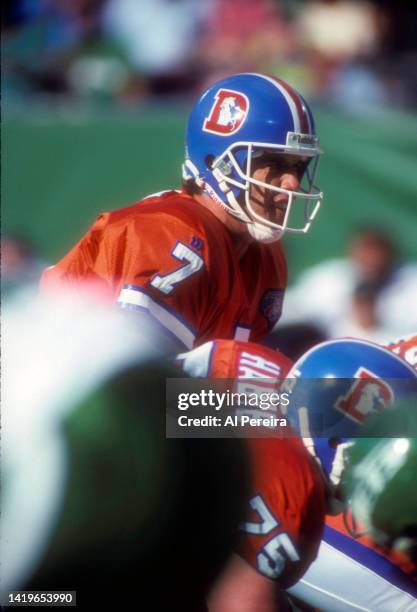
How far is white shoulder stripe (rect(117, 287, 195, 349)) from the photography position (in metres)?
1.45

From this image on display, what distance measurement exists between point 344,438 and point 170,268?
395 mm

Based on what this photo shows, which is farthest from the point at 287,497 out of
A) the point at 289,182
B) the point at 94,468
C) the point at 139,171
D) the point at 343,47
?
the point at 343,47

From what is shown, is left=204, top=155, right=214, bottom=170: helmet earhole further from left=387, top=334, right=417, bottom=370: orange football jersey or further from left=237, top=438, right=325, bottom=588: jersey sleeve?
left=237, top=438, right=325, bottom=588: jersey sleeve

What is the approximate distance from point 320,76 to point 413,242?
82cm

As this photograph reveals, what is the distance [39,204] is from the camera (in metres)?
2.83

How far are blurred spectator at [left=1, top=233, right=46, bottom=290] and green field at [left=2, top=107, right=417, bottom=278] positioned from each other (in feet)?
0.21

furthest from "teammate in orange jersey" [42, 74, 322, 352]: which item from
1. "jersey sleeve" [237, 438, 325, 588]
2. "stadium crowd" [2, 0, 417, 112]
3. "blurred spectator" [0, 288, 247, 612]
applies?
"stadium crowd" [2, 0, 417, 112]

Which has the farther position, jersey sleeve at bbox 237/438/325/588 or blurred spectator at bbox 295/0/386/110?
blurred spectator at bbox 295/0/386/110

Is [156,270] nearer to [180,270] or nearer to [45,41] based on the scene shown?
[180,270]

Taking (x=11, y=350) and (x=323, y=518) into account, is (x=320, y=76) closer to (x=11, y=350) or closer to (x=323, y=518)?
(x=323, y=518)

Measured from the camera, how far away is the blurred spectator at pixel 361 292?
2.29 meters

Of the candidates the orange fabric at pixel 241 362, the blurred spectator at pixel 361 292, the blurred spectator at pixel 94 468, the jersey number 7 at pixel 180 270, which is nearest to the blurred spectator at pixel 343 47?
the blurred spectator at pixel 361 292

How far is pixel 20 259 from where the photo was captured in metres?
2.40

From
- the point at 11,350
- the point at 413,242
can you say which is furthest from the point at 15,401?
the point at 413,242
